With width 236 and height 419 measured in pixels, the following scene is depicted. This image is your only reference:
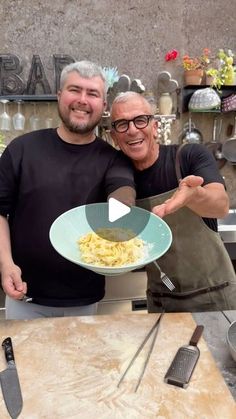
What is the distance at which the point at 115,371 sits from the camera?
1.04 metres

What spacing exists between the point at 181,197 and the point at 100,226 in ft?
1.02

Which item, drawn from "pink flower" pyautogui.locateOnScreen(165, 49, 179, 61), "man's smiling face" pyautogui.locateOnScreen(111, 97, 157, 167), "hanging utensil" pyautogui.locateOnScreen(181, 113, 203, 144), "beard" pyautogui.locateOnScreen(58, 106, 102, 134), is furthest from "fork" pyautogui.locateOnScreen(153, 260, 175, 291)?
"pink flower" pyautogui.locateOnScreen(165, 49, 179, 61)

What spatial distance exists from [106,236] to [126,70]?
1964 mm

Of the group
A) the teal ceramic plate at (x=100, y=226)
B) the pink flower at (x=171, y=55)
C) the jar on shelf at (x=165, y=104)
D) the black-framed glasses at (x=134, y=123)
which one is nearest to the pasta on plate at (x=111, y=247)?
the teal ceramic plate at (x=100, y=226)

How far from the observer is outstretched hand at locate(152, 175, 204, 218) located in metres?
1.18

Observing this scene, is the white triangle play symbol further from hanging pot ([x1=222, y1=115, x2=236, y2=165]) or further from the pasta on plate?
hanging pot ([x1=222, y1=115, x2=236, y2=165])

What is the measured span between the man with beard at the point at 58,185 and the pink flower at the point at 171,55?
1.52 meters

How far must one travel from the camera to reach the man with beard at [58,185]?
147 cm

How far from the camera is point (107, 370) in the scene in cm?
104

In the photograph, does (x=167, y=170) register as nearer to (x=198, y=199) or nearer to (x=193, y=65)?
(x=198, y=199)

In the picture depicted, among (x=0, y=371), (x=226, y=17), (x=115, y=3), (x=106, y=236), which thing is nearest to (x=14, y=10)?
(x=115, y=3)

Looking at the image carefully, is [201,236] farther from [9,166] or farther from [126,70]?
[126,70]

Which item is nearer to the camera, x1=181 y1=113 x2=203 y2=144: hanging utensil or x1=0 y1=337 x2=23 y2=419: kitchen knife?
x1=0 y1=337 x2=23 y2=419: kitchen knife

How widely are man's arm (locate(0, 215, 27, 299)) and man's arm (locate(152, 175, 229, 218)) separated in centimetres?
55
